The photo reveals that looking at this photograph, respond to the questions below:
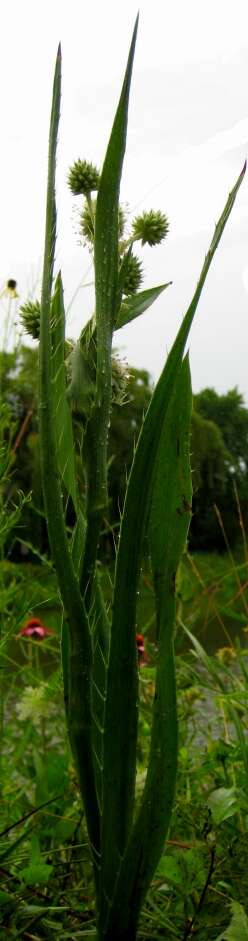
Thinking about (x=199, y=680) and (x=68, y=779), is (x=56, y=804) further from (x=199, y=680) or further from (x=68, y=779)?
(x=199, y=680)

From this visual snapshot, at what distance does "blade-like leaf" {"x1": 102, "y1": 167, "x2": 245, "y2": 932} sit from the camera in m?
0.45

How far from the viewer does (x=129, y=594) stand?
17.9 inches

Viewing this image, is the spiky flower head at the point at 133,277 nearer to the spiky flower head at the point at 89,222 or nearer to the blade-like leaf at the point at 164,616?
the spiky flower head at the point at 89,222

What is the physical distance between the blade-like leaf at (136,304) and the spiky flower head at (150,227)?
0.09 meters

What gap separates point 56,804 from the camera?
85 cm

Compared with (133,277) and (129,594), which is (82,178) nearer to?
(133,277)

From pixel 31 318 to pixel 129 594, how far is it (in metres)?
0.21

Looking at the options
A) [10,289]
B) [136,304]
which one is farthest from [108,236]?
[10,289]

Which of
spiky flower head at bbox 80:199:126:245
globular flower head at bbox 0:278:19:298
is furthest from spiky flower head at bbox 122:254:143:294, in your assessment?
globular flower head at bbox 0:278:19:298

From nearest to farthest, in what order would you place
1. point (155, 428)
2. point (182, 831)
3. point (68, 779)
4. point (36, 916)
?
point (155, 428)
point (36, 916)
point (182, 831)
point (68, 779)

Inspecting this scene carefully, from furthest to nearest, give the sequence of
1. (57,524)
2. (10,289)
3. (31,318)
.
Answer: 1. (10,289)
2. (31,318)
3. (57,524)

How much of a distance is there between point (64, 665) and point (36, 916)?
0.21 metres

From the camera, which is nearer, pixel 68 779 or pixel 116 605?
pixel 116 605

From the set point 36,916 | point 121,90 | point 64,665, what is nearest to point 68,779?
point 36,916
